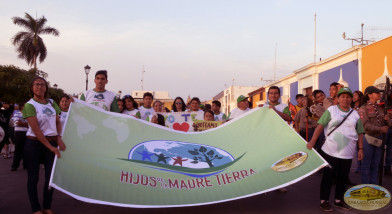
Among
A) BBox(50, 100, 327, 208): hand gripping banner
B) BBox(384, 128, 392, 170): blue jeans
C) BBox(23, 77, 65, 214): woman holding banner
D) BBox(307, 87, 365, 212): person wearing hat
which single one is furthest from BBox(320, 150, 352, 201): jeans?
BBox(23, 77, 65, 214): woman holding banner

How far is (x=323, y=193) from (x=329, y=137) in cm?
86

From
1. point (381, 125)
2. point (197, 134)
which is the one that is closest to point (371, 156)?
point (381, 125)

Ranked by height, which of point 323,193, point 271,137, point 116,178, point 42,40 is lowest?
point 323,193

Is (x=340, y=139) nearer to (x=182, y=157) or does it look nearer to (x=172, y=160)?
(x=182, y=157)

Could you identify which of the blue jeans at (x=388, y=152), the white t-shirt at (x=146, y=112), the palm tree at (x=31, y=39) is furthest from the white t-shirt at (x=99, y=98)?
the palm tree at (x=31, y=39)

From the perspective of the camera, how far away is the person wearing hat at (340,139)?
496cm

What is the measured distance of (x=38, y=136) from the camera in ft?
14.3

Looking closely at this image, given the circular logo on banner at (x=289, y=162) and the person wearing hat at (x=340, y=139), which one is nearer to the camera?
the circular logo on banner at (x=289, y=162)

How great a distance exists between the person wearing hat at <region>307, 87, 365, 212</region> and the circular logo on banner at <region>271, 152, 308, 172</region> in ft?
0.61

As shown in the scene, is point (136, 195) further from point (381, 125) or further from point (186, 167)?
point (381, 125)

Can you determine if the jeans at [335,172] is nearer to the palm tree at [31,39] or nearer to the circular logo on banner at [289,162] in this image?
the circular logo on banner at [289,162]

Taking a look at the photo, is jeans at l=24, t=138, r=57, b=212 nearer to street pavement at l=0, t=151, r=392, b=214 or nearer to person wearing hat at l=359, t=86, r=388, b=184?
street pavement at l=0, t=151, r=392, b=214

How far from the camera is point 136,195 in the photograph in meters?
4.17

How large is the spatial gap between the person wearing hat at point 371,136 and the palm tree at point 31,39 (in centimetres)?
4300
